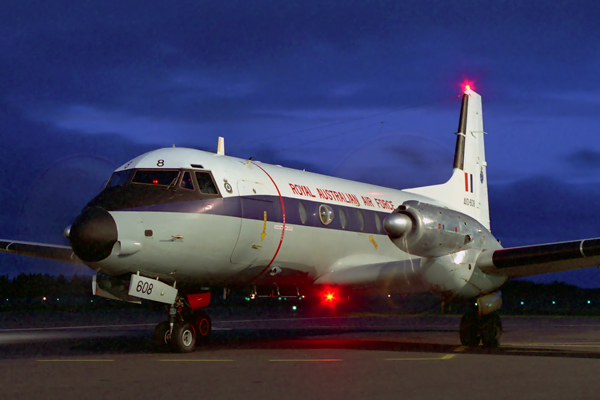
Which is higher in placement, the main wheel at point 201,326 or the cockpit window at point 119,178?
Result: the cockpit window at point 119,178

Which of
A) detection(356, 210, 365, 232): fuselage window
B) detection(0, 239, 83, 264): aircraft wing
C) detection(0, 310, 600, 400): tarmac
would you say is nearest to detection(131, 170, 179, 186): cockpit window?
detection(0, 310, 600, 400): tarmac

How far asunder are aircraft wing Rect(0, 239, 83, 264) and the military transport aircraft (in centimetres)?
4

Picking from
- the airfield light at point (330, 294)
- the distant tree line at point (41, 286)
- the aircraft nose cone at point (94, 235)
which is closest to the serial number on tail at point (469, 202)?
the airfield light at point (330, 294)

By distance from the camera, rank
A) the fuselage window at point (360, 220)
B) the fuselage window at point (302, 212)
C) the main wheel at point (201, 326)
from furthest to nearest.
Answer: the fuselage window at point (360, 220), the main wheel at point (201, 326), the fuselage window at point (302, 212)

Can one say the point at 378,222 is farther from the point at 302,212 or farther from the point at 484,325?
the point at 484,325

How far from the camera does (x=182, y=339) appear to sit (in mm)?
12234

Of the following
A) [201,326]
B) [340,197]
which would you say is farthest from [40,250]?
[340,197]

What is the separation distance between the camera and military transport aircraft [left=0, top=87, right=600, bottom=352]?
37.8 feet

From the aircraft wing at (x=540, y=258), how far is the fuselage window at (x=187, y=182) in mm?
6202

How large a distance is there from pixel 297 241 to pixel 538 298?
53.5 meters

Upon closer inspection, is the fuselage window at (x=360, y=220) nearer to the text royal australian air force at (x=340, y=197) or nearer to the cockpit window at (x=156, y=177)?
the text royal australian air force at (x=340, y=197)

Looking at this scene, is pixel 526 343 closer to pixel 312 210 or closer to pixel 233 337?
pixel 312 210

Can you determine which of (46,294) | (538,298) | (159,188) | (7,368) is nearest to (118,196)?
(159,188)

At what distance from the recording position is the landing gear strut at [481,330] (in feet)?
46.5
